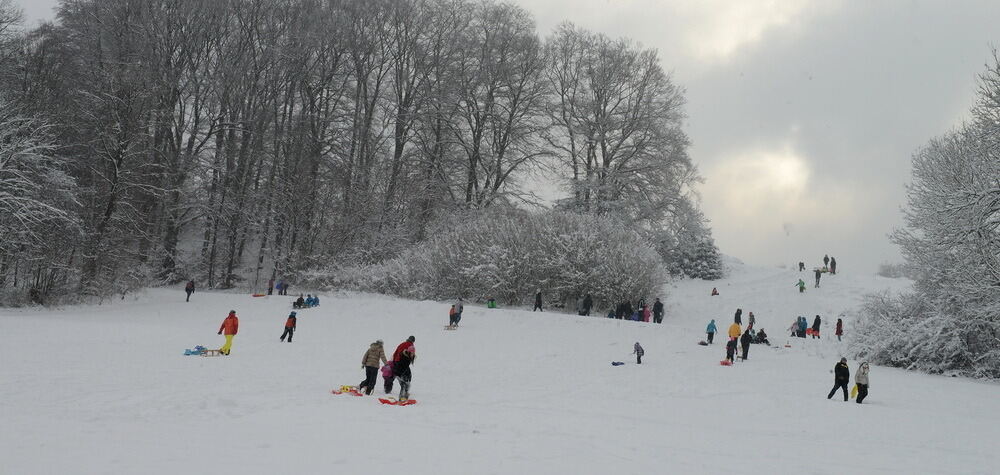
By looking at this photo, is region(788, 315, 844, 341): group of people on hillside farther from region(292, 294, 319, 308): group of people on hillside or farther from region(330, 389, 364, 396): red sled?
region(330, 389, 364, 396): red sled

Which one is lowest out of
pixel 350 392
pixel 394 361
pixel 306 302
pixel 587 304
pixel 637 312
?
pixel 350 392

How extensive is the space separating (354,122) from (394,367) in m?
28.6

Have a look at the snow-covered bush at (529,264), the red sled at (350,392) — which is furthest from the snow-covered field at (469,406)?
the snow-covered bush at (529,264)

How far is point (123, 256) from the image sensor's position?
29.8 metres

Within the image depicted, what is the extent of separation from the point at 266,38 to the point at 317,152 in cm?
672

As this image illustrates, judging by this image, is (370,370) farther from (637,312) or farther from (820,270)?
(820,270)

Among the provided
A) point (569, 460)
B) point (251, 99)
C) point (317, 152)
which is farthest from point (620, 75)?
point (569, 460)

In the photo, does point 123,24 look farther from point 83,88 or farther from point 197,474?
point 197,474

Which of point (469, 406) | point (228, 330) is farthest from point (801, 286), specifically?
point (228, 330)

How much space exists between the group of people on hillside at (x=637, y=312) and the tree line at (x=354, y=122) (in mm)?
8997

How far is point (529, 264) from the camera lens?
29.0 metres

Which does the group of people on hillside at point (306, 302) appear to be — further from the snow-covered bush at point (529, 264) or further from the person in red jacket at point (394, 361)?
the person in red jacket at point (394, 361)

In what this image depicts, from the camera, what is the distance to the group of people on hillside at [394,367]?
1219 centimetres

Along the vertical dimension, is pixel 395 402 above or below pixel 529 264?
below
